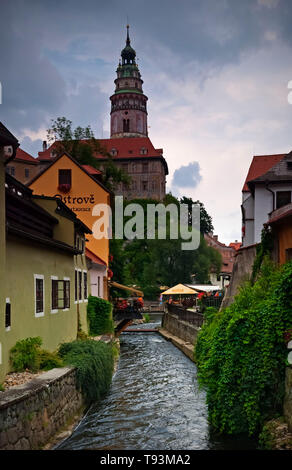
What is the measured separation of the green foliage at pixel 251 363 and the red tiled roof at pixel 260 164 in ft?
92.7

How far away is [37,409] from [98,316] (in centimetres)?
1493

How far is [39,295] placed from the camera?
15.8 metres

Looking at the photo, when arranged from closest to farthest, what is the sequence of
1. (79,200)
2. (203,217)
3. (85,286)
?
1. (85,286)
2. (79,200)
3. (203,217)

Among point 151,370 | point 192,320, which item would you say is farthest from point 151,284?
point 151,370

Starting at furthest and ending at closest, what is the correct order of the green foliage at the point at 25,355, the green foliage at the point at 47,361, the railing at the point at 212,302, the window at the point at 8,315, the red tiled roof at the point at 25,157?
the red tiled roof at the point at 25,157
the railing at the point at 212,302
the green foliage at the point at 47,361
the green foliage at the point at 25,355
the window at the point at 8,315

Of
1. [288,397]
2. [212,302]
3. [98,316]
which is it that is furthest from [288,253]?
[212,302]

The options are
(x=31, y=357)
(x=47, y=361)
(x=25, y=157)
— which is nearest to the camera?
(x=31, y=357)

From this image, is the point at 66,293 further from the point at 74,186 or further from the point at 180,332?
the point at 180,332

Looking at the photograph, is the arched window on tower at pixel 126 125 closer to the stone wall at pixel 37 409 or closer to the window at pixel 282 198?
the window at pixel 282 198

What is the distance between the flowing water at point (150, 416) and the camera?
1241 centimetres

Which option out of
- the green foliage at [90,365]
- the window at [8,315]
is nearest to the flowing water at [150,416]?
the green foliage at [90,365]

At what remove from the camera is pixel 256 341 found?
37.2ft

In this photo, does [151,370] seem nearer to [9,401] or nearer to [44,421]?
[44,421]
